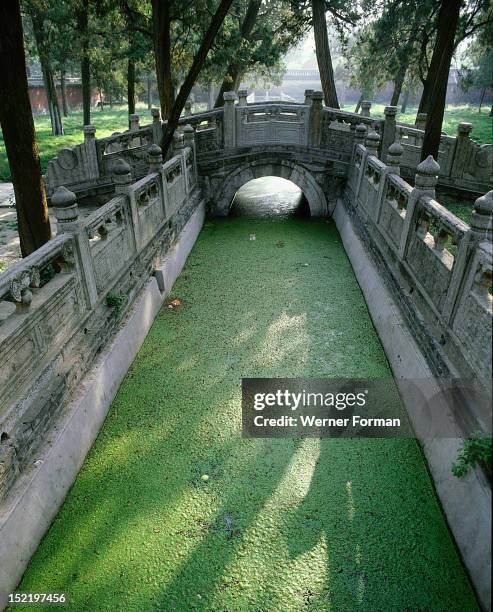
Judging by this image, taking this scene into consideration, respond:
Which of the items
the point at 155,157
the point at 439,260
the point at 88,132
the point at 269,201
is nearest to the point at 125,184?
the point at 155,157

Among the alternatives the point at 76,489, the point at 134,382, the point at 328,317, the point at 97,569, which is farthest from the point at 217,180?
the point at 97,569

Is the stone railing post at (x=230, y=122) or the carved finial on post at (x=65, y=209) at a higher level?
the stone railing post at (x=230, y=122)

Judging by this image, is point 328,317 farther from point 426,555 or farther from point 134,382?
point 426,555

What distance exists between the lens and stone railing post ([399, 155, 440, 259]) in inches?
190

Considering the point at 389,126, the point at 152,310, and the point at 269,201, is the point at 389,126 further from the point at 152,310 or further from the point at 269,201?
the point at 152,310

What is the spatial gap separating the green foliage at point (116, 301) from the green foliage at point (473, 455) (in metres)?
3.86

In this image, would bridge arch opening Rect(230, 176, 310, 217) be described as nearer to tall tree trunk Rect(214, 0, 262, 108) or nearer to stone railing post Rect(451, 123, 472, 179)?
stone railing post Rect(451, 123, 472, 179)

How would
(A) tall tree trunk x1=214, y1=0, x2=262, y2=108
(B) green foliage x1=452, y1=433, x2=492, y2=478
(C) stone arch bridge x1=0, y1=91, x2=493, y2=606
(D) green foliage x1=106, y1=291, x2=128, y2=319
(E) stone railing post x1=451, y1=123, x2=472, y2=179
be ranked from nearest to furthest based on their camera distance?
(B) green foliage x1=452, y1=433, x2=492, y2=478 < (C) stone arch bridge x1=0, y1=91, x2=493, y2=606 < (D) green foliage x1=106, y1=291, x2=128, y2=319 < (E) stone railing post x1=451, y1=123, x2=472, y2=179 < (A) tall tree trunk x1=214, y1=0, x2=262, y2=108

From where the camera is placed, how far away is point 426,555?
3240 mm

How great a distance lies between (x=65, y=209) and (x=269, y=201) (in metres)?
8.76

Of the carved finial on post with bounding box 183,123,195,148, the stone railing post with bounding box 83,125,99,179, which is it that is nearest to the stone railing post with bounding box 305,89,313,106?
the carved finial on post with bounding box 183,123,195,148

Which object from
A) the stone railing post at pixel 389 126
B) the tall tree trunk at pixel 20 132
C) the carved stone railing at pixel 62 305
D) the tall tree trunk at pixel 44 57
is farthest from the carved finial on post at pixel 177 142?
the tall tree trunk at pixel 44 57

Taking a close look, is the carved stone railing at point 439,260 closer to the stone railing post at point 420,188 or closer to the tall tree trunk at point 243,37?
the stone railing post at point 420,188

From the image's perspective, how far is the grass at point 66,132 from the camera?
49.5 feet
